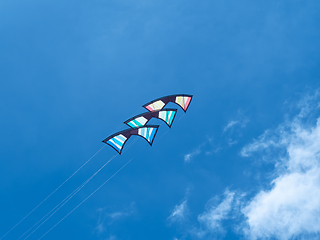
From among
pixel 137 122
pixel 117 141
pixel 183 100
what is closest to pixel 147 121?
pixel 137 122

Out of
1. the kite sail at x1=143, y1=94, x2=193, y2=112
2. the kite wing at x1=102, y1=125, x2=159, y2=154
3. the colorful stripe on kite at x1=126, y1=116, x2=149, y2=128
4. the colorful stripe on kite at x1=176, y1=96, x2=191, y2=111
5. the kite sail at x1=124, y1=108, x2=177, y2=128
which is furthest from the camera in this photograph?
the colorful stripe on kite at x1=176, y1=96, x2=191, y2=111

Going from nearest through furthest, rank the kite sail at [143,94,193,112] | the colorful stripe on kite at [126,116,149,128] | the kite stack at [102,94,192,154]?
the kite stack at [102,94,192,154], the colorful stripe on kite at [126,116,149,128], the kite sail at [143,94,193,112]

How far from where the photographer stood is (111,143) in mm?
24406

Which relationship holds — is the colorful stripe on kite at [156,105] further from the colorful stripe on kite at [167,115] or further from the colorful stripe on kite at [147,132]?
the colorful stripe on kite at [147,132]

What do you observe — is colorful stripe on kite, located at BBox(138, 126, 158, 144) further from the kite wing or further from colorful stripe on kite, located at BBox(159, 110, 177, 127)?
colorful stripe on kite, located at BBox(159, 110, 177, 127)

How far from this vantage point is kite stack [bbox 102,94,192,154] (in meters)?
24.1

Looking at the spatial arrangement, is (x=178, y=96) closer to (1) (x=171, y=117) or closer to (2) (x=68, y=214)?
(1) (x=171, y=117)

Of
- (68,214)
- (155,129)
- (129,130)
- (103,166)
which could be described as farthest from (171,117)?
(68,214)

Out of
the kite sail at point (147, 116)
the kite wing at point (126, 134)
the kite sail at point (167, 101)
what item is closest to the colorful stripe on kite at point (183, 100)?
the kite sail at point (167, 101)

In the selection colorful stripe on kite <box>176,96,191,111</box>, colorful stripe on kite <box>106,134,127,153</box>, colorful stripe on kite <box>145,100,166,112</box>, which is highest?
colorful stripe on kite <box>145,100,166,112</box>

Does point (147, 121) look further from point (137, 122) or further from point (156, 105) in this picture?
point (156, 105)

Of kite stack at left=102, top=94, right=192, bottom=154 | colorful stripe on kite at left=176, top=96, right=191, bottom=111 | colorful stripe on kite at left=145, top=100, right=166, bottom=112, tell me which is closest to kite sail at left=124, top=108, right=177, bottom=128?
kite stack at left=102, top=94, right=192, bottom=154

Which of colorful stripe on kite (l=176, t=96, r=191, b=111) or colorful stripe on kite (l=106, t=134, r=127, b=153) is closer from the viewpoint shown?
colorful stripe on kite (l=106, t=134, r=127, b=153)

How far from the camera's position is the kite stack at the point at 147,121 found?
2414cm
